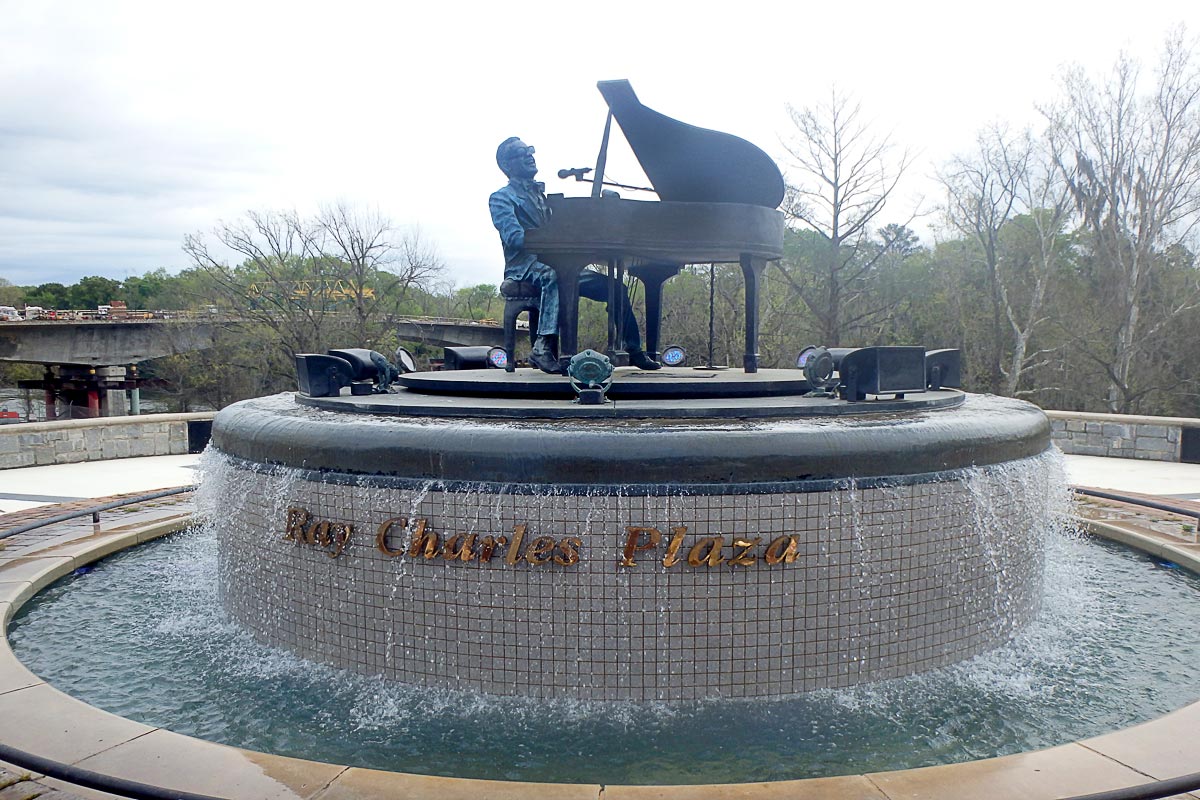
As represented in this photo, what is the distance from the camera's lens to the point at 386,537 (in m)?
5.52

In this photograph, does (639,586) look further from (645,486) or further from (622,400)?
(622,400)

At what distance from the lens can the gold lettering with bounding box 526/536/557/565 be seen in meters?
5.21

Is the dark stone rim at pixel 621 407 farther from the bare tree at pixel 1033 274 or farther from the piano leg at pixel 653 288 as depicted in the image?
the bare tree at pixel 1033 274

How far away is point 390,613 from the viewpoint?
18.2 feet

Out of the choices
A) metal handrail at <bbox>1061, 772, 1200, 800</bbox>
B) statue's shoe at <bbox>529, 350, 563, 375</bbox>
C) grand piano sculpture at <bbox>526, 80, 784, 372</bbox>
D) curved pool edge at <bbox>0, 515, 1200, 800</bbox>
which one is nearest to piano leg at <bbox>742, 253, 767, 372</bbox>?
grand piano sculpture at <bbox>526, 80, 784, 372</bbox>

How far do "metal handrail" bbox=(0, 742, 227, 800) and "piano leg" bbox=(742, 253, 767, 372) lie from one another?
6846 millimetres

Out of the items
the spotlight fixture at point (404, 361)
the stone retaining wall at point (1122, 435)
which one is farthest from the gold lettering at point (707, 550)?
the stone retaining wall at point (1122, 435)

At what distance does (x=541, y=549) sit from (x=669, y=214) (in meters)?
3.92

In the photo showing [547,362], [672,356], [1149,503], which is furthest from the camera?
[672,356]

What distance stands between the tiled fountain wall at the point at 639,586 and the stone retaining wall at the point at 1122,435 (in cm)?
1257

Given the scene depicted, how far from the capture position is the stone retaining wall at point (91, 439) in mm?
15594

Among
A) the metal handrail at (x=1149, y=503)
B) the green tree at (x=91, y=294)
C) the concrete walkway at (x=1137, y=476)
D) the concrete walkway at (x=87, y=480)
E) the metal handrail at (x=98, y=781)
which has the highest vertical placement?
the green tree at (x=91, y=294)

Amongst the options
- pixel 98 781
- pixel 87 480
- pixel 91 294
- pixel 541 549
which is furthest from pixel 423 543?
pixel 91 294

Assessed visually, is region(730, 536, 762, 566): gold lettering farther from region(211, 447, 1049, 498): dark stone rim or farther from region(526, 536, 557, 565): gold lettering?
region(526, 536, 557, 565): gold lettering
